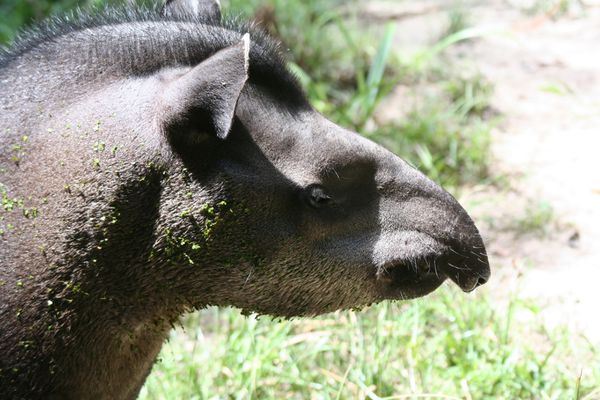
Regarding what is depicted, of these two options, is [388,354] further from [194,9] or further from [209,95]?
[209,95]

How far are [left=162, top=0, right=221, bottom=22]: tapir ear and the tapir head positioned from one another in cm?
30

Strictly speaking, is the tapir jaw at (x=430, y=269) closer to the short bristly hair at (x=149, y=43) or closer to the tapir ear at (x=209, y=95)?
the short bristly hair at (x=149, y=43)

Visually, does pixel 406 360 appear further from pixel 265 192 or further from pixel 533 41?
pixel 533 41

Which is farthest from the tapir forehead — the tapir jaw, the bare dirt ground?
the bare dirt ground

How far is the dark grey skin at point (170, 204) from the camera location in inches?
120

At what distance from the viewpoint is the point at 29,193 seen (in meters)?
3.09

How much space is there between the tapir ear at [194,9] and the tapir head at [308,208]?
30 cm

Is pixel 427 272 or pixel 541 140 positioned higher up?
pixel 427 272

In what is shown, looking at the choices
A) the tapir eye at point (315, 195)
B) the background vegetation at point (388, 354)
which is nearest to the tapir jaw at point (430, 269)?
the tapir eye at point (315, 195)

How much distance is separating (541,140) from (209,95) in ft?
14.9

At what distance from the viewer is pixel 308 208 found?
3.26 m

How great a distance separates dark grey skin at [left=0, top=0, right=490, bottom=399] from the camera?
3061 millimetres

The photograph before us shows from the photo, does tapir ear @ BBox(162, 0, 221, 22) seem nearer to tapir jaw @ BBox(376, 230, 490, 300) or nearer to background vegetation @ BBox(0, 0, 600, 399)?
background vegetation @ BBox(0, 0, 600, 399)

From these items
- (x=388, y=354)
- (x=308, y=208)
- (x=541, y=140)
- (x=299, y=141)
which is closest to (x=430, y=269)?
(x=308, y=208)
